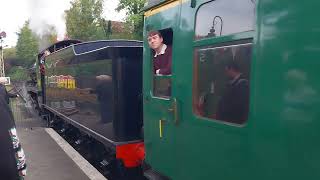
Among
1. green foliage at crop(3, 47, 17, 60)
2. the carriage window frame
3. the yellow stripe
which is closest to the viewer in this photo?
the carriage window frame

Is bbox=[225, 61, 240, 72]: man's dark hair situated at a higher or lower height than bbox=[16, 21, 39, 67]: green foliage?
lower

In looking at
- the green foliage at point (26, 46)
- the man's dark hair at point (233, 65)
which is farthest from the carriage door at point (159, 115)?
the green foliage at point (26, 46)

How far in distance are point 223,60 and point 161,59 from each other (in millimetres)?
1112

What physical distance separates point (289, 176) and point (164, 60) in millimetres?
1893

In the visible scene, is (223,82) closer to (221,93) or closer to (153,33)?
(221,93)

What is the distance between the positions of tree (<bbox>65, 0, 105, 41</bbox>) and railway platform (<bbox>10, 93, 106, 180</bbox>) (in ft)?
69.6

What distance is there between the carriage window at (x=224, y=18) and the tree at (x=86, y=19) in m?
28.1

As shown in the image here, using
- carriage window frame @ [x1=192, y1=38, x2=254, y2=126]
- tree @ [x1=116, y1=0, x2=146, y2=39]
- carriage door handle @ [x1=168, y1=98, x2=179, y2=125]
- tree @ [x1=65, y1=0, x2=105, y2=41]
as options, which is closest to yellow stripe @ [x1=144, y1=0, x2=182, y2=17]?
carriage window frame @ [x1=192, y1=38, x2=254, y2=126]

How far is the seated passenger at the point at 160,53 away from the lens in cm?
384

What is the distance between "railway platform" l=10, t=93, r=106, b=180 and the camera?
597 cm

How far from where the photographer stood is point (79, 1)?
103ft

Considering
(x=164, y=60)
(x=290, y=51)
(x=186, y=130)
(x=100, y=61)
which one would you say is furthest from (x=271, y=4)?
(x=100, y=61)

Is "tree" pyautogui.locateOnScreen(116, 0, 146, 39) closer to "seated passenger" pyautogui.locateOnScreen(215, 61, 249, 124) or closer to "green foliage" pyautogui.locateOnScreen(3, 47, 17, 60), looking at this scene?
"seated passenger" pyautogui.locateOnScreen(215, 61, 249, 124)

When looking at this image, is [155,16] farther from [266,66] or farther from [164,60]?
[266,66]
